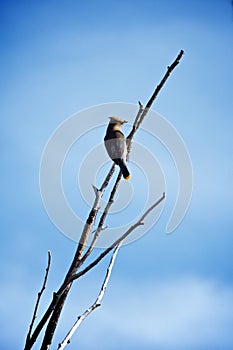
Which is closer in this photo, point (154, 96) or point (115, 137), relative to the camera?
point (154, 96)

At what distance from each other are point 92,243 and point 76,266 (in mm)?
176

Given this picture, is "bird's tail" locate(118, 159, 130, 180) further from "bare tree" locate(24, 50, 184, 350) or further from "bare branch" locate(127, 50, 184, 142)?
"bare tree" locate(24, 50, 184, 350)

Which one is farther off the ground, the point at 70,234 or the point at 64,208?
the point at 64,208

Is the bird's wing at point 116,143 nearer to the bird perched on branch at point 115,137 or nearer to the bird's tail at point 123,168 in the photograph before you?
the bird perched on branch at point 115,137

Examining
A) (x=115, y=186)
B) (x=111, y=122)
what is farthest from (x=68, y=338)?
(x=111, y=122)

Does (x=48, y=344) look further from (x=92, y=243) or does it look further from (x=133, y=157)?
(x=133, y=157)

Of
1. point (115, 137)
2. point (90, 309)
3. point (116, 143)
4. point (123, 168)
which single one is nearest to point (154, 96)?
point (123, 168)

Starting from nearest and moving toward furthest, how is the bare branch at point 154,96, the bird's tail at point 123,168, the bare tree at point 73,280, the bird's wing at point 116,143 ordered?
the bare tree at point 73,280 < the bare branch at point 154,96 < the bird's tail at point 123,168 < the bird's wing at point 116,143

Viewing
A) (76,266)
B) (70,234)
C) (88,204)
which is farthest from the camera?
(88,204)

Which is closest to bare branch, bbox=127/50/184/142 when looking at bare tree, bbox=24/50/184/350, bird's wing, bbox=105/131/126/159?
bare tree, bbox=24/50/184/350

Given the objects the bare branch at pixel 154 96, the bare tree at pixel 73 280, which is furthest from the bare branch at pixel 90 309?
the bare branch at pixel 154 96

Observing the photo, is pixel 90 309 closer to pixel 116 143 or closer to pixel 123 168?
pixel 123 168

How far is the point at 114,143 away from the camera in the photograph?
5281 mm

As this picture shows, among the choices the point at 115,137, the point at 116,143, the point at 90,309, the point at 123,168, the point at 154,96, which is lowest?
the point at 90,309
